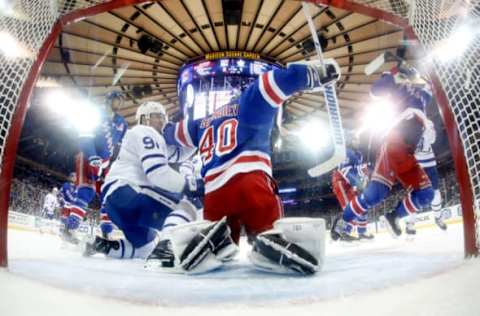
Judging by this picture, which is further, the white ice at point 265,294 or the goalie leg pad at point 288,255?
the goalie leg pad at point 288,255

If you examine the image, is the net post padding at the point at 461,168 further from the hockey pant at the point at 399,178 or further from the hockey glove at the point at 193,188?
the hockey pant at the point at 399,178

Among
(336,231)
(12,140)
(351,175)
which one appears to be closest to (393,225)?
(336,231)

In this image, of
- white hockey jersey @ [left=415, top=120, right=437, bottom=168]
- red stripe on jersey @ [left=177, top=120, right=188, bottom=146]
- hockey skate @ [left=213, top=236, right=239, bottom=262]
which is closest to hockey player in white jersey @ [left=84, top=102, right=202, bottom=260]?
red stripe on jersey @ [left=177, top=120, right=188, bottom=146]

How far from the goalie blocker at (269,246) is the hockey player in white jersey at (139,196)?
28.0 inches

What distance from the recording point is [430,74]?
150cm

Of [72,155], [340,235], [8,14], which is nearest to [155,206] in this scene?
[8,14]

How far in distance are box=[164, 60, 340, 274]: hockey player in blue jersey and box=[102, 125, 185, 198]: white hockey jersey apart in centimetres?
30

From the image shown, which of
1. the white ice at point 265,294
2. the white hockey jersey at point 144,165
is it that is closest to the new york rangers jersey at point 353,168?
the white hockey jersey at point 144,165

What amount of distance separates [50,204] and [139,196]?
29.0ft

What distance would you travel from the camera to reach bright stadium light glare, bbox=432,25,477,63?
5.21ft

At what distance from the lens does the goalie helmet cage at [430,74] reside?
140 centimetres

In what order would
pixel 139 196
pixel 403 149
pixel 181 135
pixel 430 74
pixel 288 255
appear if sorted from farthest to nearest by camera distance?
pixel 403 149 → pixel 139 196 → pixel 181 135 → pixel 430 74 → pixel 288 255

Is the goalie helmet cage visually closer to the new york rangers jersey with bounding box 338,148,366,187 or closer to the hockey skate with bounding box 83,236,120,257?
the hockey skate with bounding box 83,236,120,257

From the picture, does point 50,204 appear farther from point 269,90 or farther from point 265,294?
point 265,294
